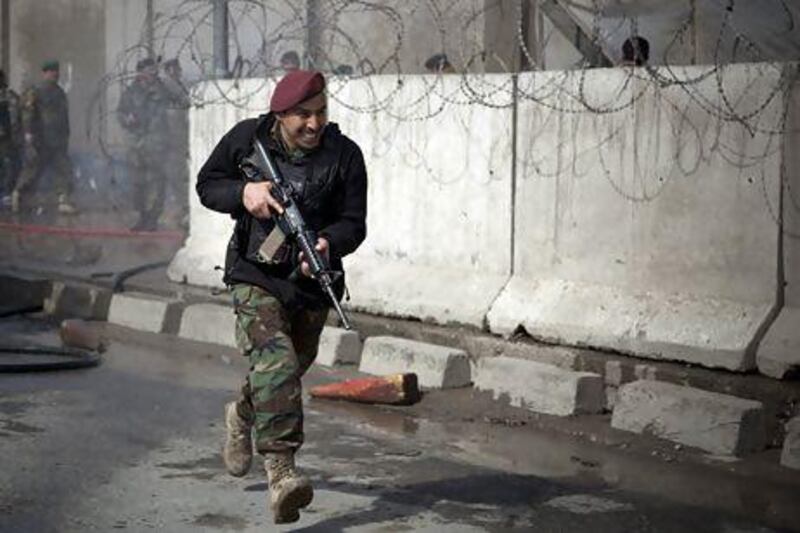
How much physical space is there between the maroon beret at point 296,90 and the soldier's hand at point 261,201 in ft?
0.99

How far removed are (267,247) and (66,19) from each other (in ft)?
73.3

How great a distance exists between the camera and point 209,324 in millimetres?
10469

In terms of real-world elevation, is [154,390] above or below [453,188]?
below

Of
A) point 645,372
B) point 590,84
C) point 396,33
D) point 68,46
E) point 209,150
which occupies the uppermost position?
point 68,46

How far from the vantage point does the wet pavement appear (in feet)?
18.6

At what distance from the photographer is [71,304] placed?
39.4 ft

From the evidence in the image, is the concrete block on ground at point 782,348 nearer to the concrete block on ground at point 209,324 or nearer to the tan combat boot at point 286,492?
the tan combat boot at point 286,492

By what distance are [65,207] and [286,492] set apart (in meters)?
14.4

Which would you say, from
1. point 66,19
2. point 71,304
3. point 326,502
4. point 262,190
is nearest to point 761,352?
point 326,502

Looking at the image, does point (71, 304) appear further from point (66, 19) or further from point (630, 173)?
point (66, 19)

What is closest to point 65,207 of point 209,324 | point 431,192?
point 209,324

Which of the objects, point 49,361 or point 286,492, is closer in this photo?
point 286,492

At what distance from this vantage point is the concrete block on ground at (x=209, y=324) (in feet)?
33.9

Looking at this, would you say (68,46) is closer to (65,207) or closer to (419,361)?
(65,207)
